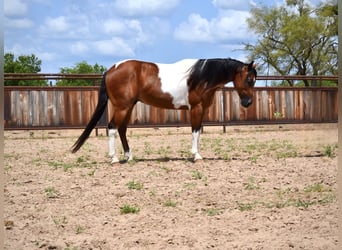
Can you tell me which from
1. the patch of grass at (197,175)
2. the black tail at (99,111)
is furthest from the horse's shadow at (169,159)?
the patch of grass at (197,175)

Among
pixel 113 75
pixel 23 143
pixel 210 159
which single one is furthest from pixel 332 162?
pixel 23 143

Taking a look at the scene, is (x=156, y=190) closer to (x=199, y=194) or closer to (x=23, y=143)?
(x=199, y=194)

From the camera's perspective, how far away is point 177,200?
5.14 meters

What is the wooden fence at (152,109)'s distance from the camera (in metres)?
13.7

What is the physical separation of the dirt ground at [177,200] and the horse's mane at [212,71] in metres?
1.14

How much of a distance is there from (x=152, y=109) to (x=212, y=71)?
248 inches

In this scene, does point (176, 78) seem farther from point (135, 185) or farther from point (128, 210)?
point (128, 210)

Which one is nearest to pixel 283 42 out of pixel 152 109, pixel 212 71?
pixel 152 109

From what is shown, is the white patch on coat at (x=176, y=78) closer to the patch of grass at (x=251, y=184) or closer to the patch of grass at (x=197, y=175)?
the patch of grass at (x=197, y=175)

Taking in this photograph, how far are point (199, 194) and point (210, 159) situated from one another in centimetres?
273

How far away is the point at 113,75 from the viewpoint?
7887 mm

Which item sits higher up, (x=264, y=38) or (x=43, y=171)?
Answer: (x=264, y=38)

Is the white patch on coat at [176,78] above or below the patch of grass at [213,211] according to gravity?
above

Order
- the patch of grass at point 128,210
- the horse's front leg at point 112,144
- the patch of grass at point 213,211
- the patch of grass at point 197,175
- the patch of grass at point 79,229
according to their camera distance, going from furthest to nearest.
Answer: the horse's front leg at point 112,144, the patch of grass at point 197,175, the patch of grass at point 128,210, the patch of grass at point 213,211, the patch of grass at point 79,229
